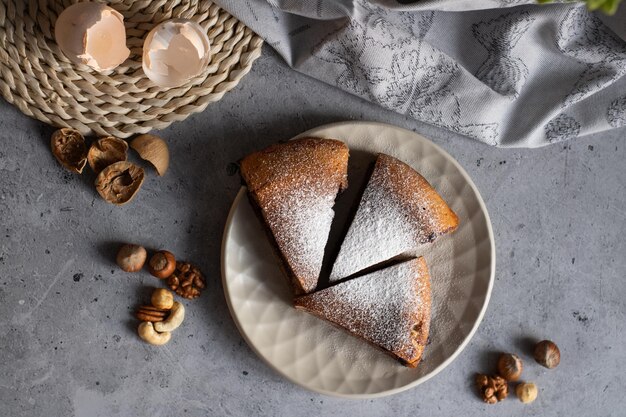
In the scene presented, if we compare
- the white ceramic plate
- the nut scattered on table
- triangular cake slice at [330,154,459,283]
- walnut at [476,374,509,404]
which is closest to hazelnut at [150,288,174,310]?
the nut scattered on table

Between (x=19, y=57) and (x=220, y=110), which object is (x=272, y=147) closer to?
(x=220, y=110)

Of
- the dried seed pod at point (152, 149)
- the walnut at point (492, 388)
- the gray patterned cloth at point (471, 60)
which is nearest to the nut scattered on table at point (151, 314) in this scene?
the dried seed pod at point (152, 149)

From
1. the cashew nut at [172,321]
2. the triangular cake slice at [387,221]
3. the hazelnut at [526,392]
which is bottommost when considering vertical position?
the hazelnut at [526,392]

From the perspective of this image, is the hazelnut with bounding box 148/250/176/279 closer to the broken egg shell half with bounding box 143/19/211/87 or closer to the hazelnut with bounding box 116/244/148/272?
the hazelnut with bounding box 116/244/148/272

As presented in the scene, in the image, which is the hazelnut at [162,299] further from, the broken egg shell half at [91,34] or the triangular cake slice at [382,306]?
the broken egg shell half at [91,34]

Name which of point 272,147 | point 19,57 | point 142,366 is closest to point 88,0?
point 19,57

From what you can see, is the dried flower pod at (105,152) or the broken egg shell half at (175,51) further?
the dried flower pod at (105,152)
